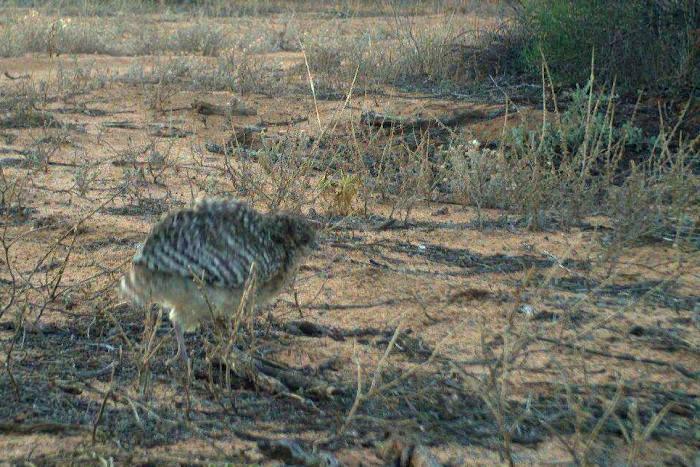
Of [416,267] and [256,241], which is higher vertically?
[256,241]

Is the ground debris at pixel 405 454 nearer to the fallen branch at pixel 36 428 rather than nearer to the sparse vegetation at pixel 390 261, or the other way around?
the sparse vegetation at pixel 390 261

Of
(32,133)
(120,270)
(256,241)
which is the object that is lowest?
(32,133)

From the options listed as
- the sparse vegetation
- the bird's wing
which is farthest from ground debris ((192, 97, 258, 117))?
the bird's wing

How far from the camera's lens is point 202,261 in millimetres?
3807

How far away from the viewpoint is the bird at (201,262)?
3.82 m

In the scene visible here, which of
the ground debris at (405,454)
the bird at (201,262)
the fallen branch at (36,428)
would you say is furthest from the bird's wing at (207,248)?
the ground debris at (405,454)

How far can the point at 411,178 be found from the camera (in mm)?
6477

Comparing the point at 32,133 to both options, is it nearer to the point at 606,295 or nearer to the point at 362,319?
the point at 362,319

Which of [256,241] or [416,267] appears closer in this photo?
[256,241]

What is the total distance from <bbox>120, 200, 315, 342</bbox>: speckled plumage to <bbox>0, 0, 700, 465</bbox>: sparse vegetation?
0.20 meters

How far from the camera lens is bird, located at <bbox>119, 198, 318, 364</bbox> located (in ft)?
12.5

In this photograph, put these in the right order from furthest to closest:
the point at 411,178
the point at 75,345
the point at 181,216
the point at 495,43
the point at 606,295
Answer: the point at 495,43 < the point at 411,178 < the point at 606,295 < the point at 75,345 < the point at 181,216

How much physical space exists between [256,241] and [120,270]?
1.27m

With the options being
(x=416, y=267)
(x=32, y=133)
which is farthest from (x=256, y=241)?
(x=32, y=133)
